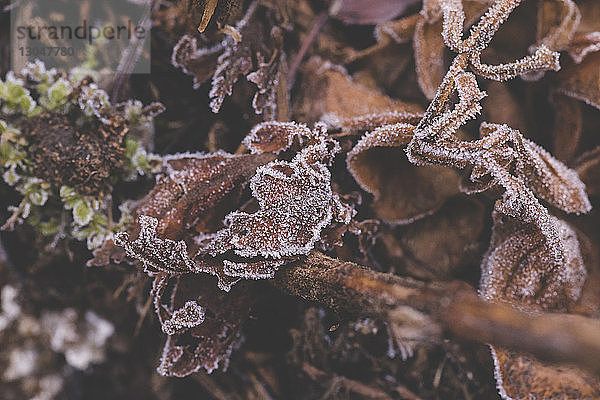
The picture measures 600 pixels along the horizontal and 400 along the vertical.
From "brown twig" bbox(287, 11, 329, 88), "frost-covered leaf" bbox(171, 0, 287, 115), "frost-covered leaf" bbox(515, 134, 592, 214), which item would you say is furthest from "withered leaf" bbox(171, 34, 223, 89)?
"frost-covered leaf" bbox(515, 134, 592, 214)

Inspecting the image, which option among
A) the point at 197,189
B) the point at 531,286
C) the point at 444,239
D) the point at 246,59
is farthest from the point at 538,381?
the point at 246,59

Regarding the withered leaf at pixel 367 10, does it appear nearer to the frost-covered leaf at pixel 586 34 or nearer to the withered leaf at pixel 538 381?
the frost-covered leaf at pixel 586 34

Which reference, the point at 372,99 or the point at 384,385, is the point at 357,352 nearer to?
the point at 384,385

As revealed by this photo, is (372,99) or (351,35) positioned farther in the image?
(351,35)

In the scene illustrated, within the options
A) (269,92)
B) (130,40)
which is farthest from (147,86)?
(269,92)

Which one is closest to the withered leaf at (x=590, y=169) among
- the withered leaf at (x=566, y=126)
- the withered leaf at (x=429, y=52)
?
the withered leaf at (x=566, y=126)
